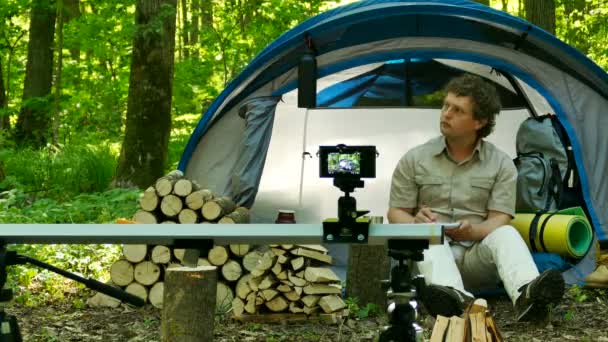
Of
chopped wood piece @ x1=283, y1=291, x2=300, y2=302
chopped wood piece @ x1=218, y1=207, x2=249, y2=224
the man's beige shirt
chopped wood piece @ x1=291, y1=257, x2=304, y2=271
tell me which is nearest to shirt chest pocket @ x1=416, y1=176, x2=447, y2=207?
the man's beige shirt

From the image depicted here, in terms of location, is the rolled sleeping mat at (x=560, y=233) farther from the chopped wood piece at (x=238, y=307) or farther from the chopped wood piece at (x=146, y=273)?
the chopped wood piece at (x=146, y=273)

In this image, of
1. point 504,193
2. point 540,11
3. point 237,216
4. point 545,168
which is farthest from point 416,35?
point 540,11

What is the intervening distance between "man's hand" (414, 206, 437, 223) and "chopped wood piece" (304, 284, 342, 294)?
56 cm

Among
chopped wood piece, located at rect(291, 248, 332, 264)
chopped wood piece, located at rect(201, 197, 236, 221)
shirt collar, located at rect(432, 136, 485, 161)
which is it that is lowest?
chopped wood piece, located at rect(291, 248, 332, 264)

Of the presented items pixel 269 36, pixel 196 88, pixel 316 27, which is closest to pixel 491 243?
pixel 316 27

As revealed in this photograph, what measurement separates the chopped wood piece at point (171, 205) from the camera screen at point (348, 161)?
7.81ft

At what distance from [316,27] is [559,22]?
9.63 m

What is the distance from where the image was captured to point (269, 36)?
36.9 feet

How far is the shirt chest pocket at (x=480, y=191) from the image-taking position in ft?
15.1

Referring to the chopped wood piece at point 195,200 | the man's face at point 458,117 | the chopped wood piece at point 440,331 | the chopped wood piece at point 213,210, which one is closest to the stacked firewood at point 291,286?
the chopped wood piece at point 213,210

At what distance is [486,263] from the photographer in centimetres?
445

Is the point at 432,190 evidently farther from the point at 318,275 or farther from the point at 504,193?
the point at 318,275

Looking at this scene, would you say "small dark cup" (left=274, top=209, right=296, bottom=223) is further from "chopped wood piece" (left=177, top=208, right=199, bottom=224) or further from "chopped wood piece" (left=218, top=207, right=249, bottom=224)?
"chopped wood piece" (left=177, top=208, right=199, bottom=224)

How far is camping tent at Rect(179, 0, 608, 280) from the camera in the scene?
212 inches
